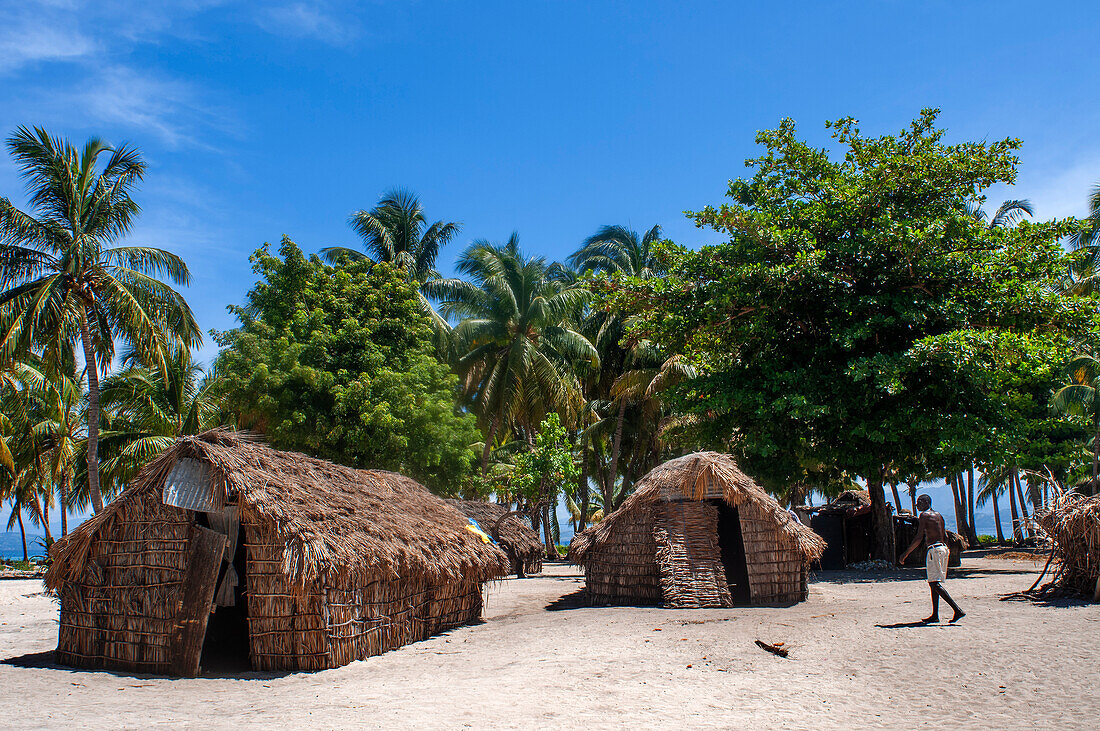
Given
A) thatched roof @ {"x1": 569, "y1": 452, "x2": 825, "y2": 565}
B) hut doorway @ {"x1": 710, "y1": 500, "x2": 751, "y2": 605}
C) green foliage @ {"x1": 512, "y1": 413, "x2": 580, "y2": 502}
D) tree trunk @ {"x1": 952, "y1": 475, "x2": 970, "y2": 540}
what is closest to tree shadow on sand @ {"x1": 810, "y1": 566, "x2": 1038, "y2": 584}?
hut doorway @ {"x1": 710, "y1": 500, "x2": 751, "y2": 605}

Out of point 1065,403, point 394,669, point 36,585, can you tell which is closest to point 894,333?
point 1065,403

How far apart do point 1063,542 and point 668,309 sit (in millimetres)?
11263

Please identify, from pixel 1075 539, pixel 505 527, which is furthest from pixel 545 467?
pixel 1075 539

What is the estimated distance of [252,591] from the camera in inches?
341

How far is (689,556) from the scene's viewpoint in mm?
13523

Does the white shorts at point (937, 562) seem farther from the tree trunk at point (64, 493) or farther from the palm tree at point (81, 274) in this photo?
the tree trunk at point (64, 493)

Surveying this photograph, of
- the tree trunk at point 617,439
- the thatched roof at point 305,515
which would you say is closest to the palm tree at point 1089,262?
the tree trunk at point 617,439

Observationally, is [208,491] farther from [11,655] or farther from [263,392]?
[263,392]

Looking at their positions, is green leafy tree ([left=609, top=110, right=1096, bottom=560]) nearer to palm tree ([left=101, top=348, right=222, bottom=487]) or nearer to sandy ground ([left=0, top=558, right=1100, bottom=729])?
sandy ground ([left=0, top=558, right=1100, bottom=729])

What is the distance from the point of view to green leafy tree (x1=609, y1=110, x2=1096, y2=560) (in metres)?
18.0

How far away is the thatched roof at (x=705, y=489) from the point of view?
44.3 ft

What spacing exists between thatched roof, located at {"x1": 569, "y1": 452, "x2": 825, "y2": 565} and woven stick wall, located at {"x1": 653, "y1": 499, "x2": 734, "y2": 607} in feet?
1.07

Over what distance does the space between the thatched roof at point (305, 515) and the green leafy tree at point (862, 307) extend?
35.0 feet

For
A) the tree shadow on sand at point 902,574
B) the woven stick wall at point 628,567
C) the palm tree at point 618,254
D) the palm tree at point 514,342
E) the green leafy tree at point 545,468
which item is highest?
the palm tree at point 618,254
